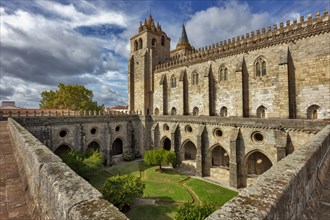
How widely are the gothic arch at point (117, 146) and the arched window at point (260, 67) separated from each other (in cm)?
2121

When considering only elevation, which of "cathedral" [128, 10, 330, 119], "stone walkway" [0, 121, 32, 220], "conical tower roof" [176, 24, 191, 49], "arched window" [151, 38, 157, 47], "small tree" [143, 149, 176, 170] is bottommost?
"small tree" [143, 149, 176, 170]

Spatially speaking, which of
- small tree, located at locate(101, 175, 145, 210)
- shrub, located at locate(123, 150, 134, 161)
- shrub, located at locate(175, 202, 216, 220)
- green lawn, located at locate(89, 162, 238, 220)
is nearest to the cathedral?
shrub, located at locate(123, 150, 134, 161)

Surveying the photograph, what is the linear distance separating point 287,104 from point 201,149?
10615mm

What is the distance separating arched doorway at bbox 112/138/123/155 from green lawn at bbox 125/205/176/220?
1420 centimetres

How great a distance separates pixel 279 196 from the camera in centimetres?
215

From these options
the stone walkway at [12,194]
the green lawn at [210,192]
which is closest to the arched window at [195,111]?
the green lawn at [210,192]

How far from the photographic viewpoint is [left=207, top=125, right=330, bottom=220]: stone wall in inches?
74.1

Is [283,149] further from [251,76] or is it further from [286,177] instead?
[286,177]

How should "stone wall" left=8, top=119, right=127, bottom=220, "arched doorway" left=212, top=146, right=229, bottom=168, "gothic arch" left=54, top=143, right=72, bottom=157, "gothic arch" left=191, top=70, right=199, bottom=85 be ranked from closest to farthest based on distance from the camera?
"stone wall" left=8, top=119, right=127, bottom=220 < "gothic arch" left=54, top=143, right=72, bottom=157 < "arched doorway" left=212, top=146, right=229, bottom=168 < "gothic arch" left=191, top=70, right=199, bottom=85

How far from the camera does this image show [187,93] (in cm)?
2841

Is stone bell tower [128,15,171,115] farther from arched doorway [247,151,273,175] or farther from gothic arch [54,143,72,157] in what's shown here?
arched doorway [247,151,273,175]

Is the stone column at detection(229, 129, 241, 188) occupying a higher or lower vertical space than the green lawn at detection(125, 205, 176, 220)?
higher

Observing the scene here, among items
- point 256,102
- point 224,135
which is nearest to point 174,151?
point 224,135

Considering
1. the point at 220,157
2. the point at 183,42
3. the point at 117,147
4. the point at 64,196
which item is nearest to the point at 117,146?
the point at 117,147
